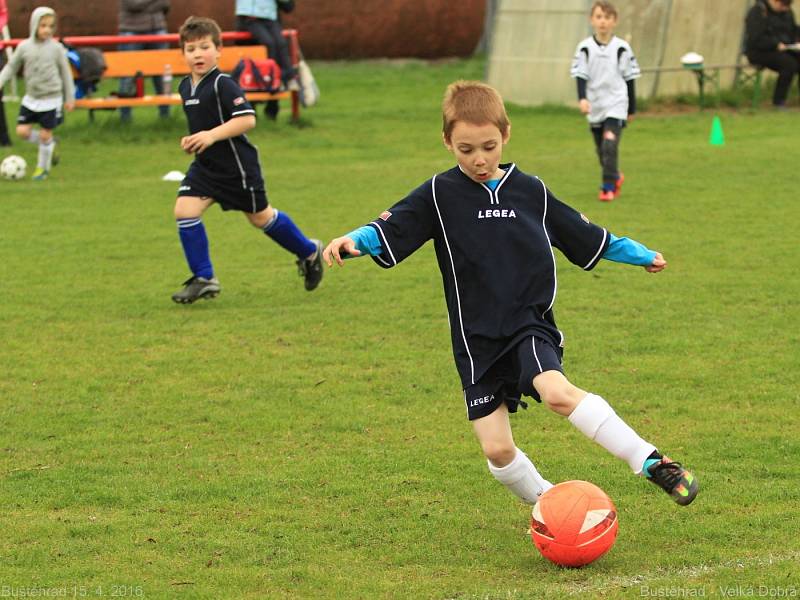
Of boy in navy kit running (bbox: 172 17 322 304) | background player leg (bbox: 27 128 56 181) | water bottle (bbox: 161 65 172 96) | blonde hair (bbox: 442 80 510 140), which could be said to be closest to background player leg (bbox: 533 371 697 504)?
blonde hair (bbox: 442 80 510 140)

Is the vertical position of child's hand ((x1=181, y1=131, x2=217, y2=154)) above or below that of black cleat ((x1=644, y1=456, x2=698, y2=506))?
below

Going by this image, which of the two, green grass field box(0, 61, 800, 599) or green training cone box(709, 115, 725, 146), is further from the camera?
green training cone box(709, 115, 725, 146)

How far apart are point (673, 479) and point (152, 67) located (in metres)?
14.7

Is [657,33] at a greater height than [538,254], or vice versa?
[538,254]

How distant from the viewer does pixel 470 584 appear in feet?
14.2

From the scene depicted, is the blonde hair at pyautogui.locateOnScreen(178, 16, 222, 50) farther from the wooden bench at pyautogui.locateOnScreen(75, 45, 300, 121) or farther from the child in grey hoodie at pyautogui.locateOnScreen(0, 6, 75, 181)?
the wooden bench at pyautogui.locateOnScreen(75, 45, 300, 121)

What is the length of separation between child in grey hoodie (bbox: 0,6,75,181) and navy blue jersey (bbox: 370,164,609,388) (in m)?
10.7

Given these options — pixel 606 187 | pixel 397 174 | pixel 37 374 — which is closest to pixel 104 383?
pixel 37 374

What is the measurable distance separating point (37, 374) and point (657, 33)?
15.2 metres

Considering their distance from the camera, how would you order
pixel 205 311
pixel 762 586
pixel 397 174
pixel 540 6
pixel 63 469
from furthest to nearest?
pixel 540 6 → pixel 397 174 → pixel 205 311 → pixel 63 469 → pixel 762 586

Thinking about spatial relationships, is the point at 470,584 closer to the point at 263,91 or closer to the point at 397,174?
the point at 397,174

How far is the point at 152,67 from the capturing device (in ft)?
58.9

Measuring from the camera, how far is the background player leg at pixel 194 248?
9070mm

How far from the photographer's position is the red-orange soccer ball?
14.5 ft
